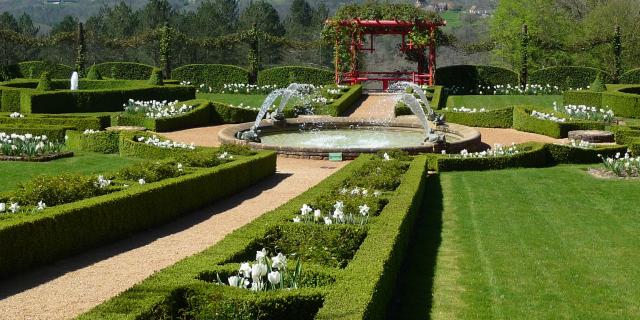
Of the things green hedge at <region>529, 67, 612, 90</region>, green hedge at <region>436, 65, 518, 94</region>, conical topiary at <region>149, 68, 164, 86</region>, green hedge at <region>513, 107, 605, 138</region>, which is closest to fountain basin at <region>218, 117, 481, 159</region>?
green hedge at <region>513, 107, 605, 138</region>

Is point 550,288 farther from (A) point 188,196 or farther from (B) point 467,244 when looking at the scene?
(A) point 188,196

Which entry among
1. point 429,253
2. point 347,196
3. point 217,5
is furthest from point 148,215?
point 217,5

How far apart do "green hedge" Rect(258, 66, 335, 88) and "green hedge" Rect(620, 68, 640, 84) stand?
1374cm

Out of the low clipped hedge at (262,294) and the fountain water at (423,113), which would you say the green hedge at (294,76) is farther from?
the low clipped hedge at (262,294)

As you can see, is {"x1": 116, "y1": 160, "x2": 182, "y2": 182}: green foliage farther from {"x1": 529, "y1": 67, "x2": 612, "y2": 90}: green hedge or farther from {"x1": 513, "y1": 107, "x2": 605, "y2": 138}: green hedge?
{"x1": 529, "y1": 67, "x2": 612, "y2": 90}: green hedge

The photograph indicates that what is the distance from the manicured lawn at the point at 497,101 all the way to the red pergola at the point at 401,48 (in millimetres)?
2699

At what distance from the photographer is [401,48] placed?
120ft

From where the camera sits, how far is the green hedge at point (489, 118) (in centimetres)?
2508

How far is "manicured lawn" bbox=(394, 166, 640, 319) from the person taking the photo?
7586 mm

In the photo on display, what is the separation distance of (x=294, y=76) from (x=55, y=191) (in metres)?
28.6

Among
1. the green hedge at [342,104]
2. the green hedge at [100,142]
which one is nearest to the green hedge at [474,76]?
the green hedge at [342,104]

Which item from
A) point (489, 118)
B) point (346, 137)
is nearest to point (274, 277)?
point (346, 137)

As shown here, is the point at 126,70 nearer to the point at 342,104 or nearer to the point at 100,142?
the point at 342,104

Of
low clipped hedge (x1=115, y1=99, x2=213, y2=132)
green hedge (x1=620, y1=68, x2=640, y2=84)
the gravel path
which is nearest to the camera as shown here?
the gravel path
